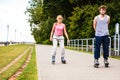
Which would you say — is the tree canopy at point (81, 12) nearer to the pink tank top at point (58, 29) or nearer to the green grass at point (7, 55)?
the green grass at point (7, 55)

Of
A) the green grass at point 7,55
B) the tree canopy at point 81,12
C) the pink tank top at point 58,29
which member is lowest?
the green grass at point 7,55

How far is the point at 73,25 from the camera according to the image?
5606cm

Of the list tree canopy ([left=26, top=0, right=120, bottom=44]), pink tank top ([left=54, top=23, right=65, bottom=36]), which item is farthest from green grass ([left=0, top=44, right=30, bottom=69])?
tree canopy ([left=26, top=0, right=120, bottom=44])

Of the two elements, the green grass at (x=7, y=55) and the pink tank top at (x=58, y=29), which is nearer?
the pink tank top at (x=58, y=29)

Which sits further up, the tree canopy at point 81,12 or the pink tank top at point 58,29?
the tree canopy at point 81,12

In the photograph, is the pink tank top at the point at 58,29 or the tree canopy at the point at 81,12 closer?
the pink tank top at the point at 58,29

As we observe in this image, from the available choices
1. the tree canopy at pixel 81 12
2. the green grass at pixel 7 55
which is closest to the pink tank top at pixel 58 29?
the green grass at pixel 7 55

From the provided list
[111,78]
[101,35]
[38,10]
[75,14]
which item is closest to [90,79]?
[111,78]

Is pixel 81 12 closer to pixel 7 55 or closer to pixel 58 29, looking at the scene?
pixel 7 55

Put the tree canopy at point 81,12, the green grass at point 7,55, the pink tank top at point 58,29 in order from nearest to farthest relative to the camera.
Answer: the pink tank top at point 58,29
the green grass at point 7,55
the tree canopy at point 81,12

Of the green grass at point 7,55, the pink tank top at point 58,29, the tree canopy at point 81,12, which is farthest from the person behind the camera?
the tree canopy at point 81,12

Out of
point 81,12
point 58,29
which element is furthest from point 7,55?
point 81,12

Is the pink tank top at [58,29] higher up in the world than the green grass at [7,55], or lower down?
higher up

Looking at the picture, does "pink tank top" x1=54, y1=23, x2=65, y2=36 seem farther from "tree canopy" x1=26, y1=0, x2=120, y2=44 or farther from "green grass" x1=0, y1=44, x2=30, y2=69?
"tree canopy" x1=26, y1=0, x2=120, y2=44
